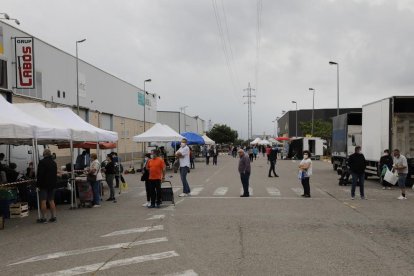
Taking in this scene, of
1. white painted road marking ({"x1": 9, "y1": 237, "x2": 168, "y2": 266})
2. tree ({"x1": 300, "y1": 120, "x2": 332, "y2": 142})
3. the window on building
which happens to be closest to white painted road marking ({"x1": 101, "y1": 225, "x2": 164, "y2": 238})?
white painted road marking ({"x1": 9, "y1": 237, "x2": 168, "y2": 266})

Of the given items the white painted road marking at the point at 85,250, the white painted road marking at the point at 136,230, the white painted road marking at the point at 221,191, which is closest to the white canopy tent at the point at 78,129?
the white painted road marking at the point at 221,191

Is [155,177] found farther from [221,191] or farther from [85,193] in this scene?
[221,191]

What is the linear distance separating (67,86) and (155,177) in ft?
91.7

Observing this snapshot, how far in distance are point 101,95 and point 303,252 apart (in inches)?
1749

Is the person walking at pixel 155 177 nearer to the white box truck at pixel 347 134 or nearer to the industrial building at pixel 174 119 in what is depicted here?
the white box truck at pixel 347 134

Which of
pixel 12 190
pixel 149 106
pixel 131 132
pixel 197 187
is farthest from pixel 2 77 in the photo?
pixel 149 106

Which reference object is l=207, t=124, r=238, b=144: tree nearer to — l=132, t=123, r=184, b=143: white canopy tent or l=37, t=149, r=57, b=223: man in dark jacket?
l=132, t=123, r=184, b=143: white canopy tent

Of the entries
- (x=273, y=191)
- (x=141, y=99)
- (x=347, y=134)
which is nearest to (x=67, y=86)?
(x=347, y=134)

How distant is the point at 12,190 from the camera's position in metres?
13.4

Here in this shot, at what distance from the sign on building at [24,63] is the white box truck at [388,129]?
61.0 feet

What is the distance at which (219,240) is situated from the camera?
9258 millimetres

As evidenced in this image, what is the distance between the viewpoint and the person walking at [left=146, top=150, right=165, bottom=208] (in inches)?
568

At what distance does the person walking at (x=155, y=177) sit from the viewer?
47.3ft

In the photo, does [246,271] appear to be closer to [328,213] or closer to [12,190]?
[328,213]
